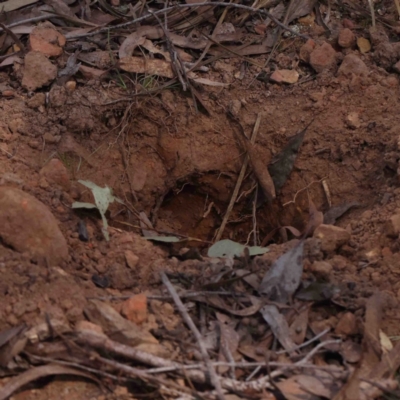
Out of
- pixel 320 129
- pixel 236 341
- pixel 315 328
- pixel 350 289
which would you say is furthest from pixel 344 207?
pixel 236 341

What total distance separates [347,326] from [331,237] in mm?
432

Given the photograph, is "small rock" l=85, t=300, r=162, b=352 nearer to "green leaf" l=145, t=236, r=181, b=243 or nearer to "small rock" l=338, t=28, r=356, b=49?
"green leaf" l=145, t=236, r=181, b=243

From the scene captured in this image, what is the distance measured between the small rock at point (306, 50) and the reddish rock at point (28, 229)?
67.6 inches

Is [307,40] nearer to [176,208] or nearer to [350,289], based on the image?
[176,208]

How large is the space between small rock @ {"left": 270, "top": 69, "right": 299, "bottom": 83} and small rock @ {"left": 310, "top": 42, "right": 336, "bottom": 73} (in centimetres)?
11

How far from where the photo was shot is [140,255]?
2184 mm

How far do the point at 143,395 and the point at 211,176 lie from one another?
5.37ft

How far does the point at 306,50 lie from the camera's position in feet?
10.2

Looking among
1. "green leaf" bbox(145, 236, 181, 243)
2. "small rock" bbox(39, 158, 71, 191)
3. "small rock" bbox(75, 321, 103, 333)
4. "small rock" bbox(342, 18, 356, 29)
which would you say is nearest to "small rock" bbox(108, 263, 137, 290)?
"small rock" bbox(75, 321, 103, 333)

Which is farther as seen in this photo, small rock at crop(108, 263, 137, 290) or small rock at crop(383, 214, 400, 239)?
small rock at crop(383, 214, 400, 239)

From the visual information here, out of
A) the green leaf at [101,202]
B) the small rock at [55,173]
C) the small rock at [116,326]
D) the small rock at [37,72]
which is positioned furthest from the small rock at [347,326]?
the small rock at [37,72]

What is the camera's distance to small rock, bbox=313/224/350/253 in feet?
7.24

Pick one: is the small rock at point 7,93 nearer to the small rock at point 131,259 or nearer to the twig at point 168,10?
the twig at point 168,10

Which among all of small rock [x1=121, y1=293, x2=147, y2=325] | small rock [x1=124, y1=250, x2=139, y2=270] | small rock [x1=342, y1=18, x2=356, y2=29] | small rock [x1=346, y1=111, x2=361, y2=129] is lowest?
small rock [x1=346, y1=111, x2=361, y2=129]
